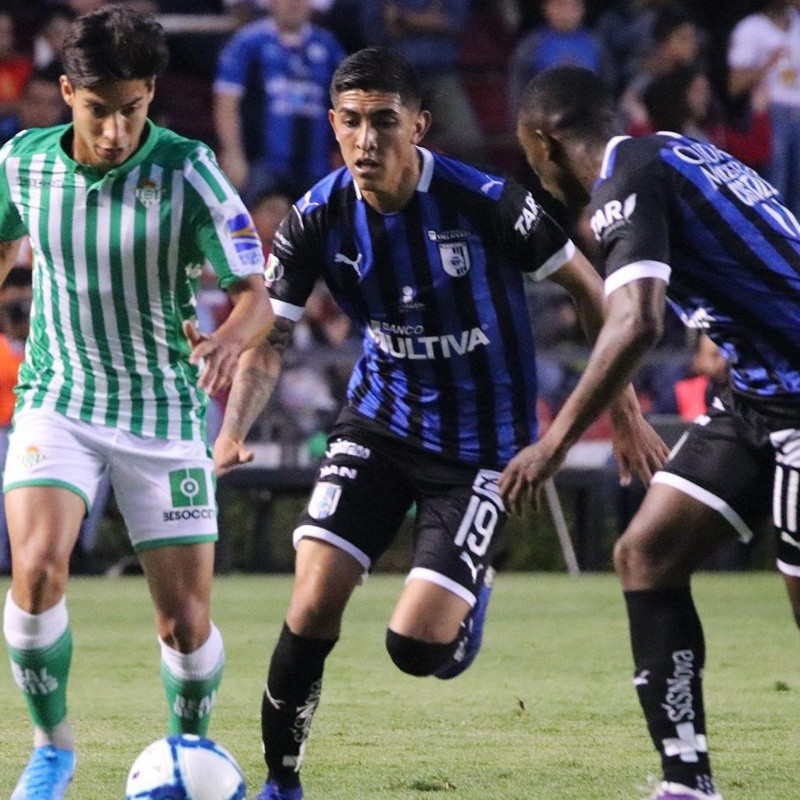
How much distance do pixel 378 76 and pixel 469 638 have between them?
1.78 metres

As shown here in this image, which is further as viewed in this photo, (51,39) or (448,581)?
(51,39)

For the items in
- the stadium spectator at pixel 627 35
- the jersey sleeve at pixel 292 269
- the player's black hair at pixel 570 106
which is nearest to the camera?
the player's black hair at pixel 570 106

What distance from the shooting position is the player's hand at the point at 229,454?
5469 millimetres

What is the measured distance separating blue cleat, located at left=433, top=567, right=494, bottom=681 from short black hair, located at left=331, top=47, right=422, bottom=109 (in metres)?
1.53

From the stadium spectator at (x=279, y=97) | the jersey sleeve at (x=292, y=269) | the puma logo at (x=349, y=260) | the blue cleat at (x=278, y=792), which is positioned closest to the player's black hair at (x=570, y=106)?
the puma logo at (x=349, y=260)

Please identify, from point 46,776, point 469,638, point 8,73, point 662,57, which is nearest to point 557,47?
point 662,57

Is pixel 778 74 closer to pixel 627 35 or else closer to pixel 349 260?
pixel 627 35

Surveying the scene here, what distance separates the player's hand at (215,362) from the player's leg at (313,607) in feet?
2.10

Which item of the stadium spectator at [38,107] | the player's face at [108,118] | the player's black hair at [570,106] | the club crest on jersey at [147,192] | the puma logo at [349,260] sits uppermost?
the player's black hair at [570,106]

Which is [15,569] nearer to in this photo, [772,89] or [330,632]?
[330,632]

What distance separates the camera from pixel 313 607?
5.39 meters

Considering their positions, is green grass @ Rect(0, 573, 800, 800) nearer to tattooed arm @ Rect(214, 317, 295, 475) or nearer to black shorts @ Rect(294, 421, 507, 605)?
black shorts @ Rect(294, 421, 507, 605)

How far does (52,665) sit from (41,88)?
1051 cm

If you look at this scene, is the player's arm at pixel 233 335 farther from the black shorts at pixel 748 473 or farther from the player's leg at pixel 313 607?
the black shorts at pixel 748 473
